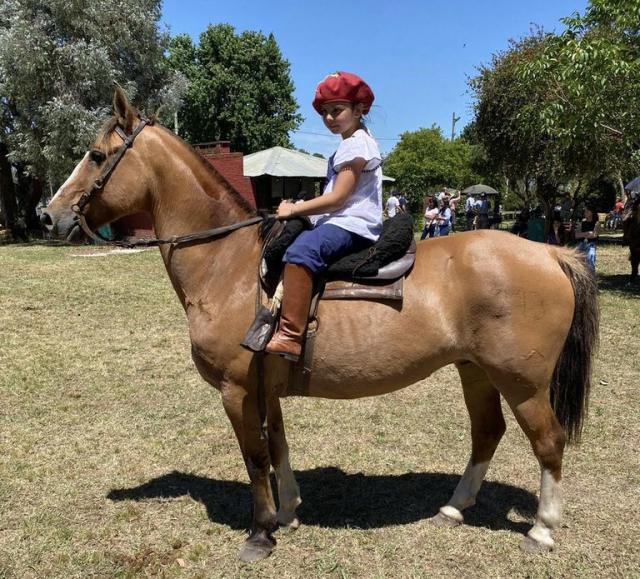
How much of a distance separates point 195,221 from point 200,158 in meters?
0.39

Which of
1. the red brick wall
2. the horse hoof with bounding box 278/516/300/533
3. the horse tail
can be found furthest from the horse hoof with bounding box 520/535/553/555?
the red brick wall

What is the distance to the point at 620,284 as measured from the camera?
1194cm

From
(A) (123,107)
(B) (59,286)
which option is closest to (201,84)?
(B) (59,286)

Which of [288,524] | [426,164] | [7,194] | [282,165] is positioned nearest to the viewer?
[288,524]

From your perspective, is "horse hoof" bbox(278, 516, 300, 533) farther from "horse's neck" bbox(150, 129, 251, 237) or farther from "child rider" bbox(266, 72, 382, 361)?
"horse's neck" bbox(150, 129, 251, 237)

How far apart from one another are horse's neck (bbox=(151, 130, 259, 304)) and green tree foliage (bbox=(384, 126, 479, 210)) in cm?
3741

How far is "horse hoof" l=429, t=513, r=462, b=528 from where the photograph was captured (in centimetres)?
340

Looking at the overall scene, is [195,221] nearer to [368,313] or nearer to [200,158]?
[200,158]

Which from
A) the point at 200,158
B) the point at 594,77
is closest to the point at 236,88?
the point at 594,77

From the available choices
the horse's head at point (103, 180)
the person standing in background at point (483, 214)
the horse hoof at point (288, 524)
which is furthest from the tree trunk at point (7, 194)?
the horse hoof at point (288, 524)

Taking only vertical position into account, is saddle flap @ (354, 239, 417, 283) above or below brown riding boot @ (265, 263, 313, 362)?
above

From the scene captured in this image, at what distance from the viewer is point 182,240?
3127 millimetres

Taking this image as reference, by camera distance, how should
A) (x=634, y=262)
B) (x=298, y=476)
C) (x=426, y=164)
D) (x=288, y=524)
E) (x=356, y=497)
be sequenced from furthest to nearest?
(x=426, y=164) → (x=634, y=262) → (x=298, y=476) → (x=356, y=497) → (x=288, y=524)

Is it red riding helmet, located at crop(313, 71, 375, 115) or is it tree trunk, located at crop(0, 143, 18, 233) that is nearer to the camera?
red riding helmet, located at crop(313, 71, 375, 115)
